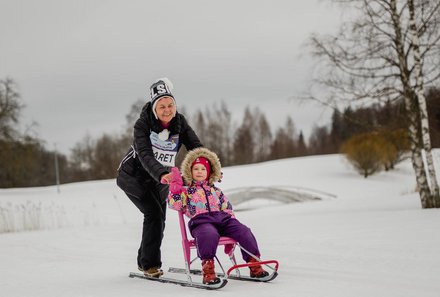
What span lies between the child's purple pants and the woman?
0.69 m

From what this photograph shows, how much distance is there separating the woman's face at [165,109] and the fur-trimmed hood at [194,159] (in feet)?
1.43

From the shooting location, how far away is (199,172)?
4543 mm

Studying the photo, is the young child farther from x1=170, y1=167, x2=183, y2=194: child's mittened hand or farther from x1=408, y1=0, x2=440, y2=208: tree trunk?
x1=408, y1=0, x2=440, y2=208: tree trunk

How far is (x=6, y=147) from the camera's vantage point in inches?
1294

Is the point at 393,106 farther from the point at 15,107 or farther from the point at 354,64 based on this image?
the point at 15,107

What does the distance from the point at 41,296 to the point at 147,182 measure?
151 cm

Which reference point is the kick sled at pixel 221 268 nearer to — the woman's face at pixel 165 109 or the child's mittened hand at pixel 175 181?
the child's mittened hand at pixel 175 181

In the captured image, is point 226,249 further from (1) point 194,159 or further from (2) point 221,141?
(2) point 221,141

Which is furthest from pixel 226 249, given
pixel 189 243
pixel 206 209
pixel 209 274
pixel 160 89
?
pixel 160 89

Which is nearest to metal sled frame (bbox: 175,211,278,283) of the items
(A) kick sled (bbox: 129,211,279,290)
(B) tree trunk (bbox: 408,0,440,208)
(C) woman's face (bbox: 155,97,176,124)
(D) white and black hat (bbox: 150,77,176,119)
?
(A) kick sled (bbox: 129,211,279,290)

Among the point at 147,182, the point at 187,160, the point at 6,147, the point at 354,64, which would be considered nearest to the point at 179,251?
the point at 147,182

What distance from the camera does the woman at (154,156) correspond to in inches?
188

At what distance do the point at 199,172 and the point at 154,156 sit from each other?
0.54m

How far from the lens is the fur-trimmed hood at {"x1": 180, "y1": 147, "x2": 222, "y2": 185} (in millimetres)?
4578
